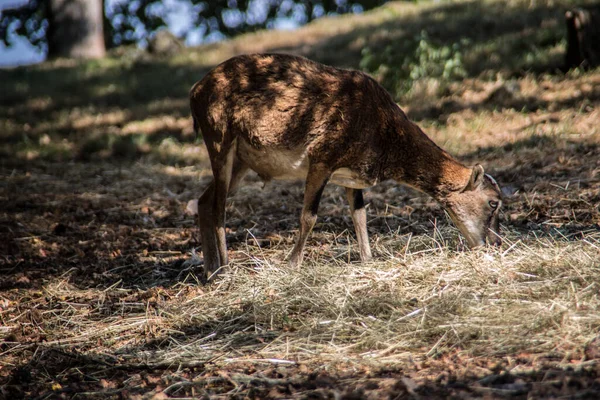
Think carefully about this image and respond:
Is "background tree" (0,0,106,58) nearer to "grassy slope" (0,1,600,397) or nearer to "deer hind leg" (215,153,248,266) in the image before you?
"grassy slope" (0,1,600,397)

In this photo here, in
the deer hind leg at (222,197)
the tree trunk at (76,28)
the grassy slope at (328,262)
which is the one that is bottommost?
the grassy slope at (328,262)

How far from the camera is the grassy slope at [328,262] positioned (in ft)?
14.8

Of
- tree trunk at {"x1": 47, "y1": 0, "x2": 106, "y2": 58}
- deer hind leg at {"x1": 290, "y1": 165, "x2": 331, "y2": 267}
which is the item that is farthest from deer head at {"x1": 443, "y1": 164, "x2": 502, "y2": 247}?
tree trunk at {"x1": 47, "y1": 0, "x2": 106, "y2": 58}

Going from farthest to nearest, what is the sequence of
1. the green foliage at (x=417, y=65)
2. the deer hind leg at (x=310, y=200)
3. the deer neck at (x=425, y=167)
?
the green foliage at (x=417, y=65), the deer neck at (x=425, y=167), the deer hind leg at (x=310, y=200)

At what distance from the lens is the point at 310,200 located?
20.7 feet

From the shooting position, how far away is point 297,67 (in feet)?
21.1

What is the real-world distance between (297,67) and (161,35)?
46.0 ft

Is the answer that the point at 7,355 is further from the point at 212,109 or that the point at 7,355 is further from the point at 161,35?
the point at 161,35

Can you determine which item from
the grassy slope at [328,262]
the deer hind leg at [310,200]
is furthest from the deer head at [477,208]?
the deer hind leg at [310,200]

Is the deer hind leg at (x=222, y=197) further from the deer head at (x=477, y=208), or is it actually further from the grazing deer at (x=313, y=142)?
the deer head at (x=477, y=208)

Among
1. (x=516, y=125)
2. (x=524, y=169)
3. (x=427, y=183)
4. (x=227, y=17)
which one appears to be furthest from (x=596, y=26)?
(x=227, y=17)

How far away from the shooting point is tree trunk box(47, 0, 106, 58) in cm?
1972

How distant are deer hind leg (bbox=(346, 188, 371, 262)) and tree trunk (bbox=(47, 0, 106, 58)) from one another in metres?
15.0

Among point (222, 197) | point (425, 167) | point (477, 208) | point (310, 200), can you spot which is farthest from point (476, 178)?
point (222, 197)
